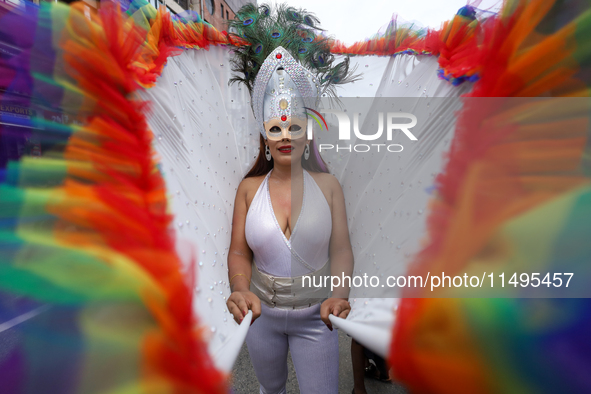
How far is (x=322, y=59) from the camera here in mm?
991

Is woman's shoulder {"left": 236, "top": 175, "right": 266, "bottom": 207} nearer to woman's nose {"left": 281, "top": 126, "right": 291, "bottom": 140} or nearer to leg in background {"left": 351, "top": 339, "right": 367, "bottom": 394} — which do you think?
woman's nose {"left": 281, "top": 126, "right": 291, "bottom": 140}

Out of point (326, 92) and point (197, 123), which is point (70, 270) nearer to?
point (197, 123)

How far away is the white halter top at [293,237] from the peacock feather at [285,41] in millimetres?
400

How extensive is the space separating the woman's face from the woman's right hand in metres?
0.43

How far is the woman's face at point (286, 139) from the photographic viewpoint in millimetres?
912

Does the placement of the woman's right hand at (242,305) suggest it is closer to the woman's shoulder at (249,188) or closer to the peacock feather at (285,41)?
the woman's shoulder at (249,188)

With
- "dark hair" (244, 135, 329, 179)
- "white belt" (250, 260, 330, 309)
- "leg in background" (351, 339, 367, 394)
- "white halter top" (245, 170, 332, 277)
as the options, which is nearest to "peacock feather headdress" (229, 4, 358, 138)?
"dark hair" (244, 135, 329, 179)

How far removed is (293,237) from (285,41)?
0.64 metres

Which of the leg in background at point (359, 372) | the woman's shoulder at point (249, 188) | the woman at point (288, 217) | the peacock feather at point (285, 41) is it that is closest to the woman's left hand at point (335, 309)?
the woman at point (288, 217)

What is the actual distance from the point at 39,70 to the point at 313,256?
83cm

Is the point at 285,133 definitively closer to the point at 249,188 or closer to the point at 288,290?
the point at 249,188

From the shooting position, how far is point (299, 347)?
103 centimetres

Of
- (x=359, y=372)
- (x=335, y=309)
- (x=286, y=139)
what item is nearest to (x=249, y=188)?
(x=286, y=139)

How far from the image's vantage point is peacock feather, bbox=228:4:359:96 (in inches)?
37.7
